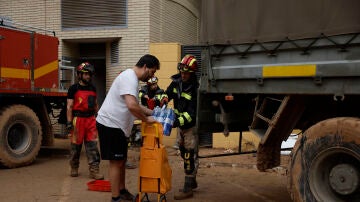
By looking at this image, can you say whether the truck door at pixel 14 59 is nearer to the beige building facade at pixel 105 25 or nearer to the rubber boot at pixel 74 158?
the rubber boot at pixel 74 158

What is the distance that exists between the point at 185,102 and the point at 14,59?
3773mm

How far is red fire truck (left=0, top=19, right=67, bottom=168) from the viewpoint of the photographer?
7.91m

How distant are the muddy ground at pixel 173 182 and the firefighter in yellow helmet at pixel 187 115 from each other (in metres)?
0.29

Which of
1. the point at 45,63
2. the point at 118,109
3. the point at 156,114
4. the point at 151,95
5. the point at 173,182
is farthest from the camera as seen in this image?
the point at 45,63

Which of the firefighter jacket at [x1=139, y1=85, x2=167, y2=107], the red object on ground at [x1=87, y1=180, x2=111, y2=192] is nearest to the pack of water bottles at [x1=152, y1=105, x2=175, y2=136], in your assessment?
the firefighter jacket at [x1=139, y1=85, x2=167, y2=107]

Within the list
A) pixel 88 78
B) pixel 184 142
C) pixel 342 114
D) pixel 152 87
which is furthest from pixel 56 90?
pixel 342 114

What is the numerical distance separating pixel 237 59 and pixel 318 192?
1.59 metres

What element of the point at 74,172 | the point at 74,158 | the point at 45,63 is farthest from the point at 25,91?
the point at 74,172

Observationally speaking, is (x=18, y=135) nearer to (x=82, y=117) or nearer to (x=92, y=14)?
(x=82, y=117)

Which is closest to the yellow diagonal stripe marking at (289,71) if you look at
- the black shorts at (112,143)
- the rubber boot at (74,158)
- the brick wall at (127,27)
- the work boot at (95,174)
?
the black shorts at (112,143)

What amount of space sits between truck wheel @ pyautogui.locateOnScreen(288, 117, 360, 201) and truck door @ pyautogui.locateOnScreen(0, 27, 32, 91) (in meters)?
5.61

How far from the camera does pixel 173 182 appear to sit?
704cm

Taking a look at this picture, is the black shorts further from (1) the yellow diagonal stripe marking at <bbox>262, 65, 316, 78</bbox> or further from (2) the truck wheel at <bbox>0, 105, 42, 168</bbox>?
(2) the truck wheel at <bbox>0, 105, 42, 168</bbox>

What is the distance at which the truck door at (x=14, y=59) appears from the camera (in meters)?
7.80
